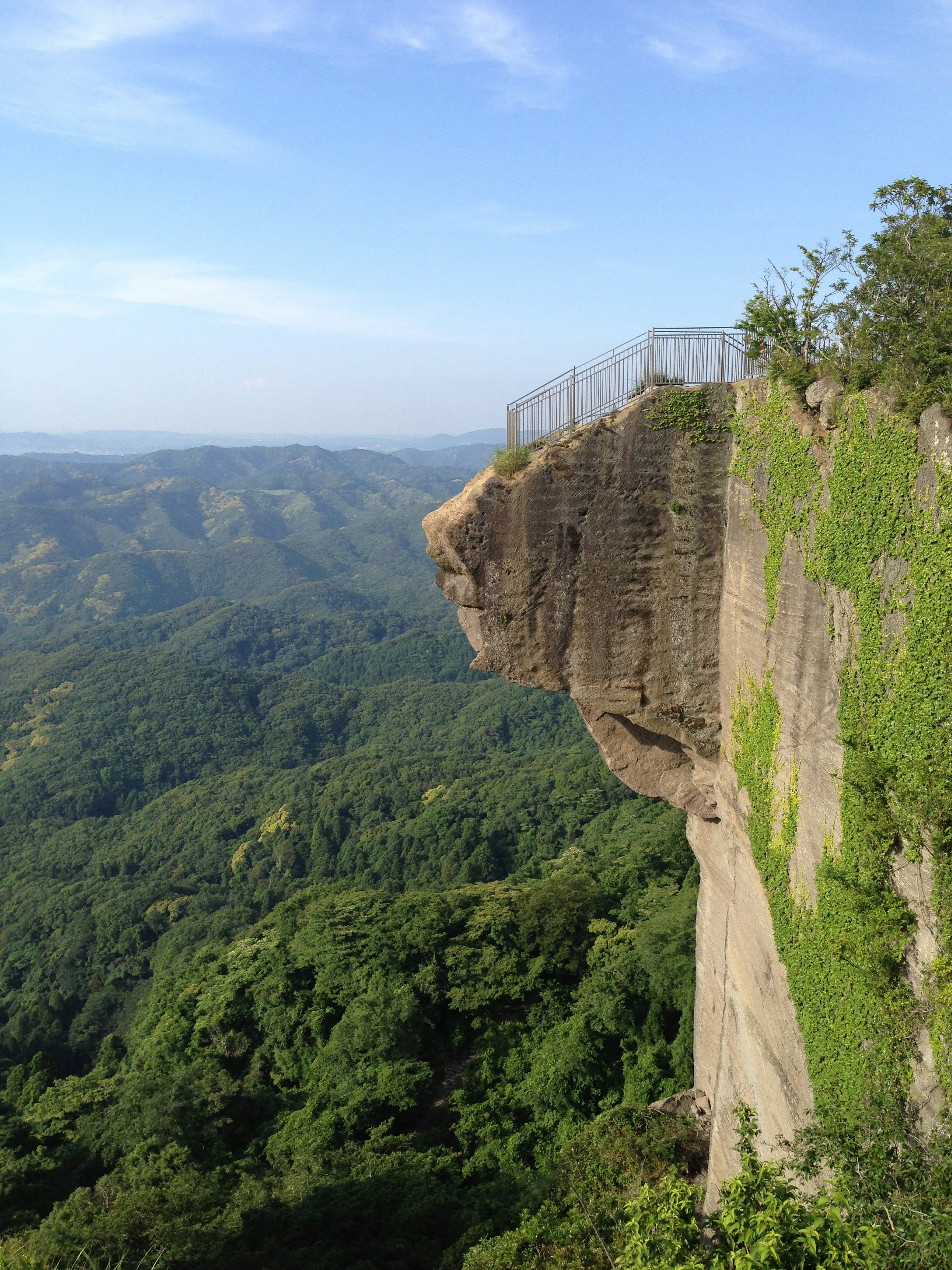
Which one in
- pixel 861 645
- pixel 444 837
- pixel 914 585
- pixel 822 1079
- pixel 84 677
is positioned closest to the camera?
pixel 914 585

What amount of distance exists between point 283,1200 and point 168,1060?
13340 mm

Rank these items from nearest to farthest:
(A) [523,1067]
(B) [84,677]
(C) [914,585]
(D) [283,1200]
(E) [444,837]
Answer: (C) [914,585] → (D) [283,1200] → (A) [523,1067] → (E) [444,837] → (B) [84,677]

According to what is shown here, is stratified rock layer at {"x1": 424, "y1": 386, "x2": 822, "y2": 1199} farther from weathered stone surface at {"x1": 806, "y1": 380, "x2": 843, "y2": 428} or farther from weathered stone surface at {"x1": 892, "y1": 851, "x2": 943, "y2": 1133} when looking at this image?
weathered stone surface at {"x1": 892, "y1": 851, "x2": 943, "y2": 1133}

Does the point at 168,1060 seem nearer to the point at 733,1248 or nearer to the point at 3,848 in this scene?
the point at 733,1248

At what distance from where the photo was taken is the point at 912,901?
8.45m

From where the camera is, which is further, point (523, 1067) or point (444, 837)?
point (444, 837)

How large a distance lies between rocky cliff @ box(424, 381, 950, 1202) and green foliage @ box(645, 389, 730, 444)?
52 mm

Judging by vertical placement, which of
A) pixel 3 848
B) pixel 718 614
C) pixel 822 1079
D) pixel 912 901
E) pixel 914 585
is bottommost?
pixel 3 848

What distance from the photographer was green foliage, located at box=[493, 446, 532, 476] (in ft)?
46.5

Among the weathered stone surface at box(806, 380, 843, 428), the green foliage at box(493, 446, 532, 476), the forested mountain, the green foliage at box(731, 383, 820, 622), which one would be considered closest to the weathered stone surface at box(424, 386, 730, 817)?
the green foliage at box(493, 446, 532, 476)

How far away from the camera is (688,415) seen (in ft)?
42.9

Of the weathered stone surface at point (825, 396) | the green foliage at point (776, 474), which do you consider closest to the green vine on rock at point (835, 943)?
the green foliage at point (776, 474)

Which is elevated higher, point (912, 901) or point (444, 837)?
point (912, 901)

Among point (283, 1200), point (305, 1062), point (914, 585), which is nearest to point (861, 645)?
point (914, 585)
